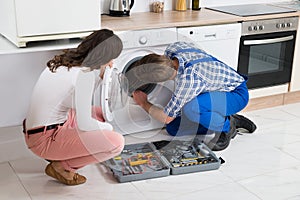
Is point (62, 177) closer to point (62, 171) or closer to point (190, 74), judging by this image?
point (62, 171)

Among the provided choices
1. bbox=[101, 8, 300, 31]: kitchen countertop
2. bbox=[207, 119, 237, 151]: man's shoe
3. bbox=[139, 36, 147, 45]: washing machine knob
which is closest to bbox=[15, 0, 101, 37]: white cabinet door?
bbox=[101, 8, 300, 31]: kitchen countertop

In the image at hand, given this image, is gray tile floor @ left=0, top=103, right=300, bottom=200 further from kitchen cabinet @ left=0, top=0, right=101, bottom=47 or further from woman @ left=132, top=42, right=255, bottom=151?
kitchen cabinet @ left=0, top=0, right=101, bottom=47

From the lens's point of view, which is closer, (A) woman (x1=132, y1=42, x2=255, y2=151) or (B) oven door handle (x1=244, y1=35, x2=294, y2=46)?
(A) woman (x1=132, y1=42, x2=255, y2=151)

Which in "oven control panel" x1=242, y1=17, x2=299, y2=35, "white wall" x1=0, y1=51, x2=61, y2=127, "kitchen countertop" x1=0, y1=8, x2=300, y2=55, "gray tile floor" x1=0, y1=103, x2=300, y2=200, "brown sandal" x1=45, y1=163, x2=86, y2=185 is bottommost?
"gray tile floor" x1=0, y1=103, x2=300, y2=200

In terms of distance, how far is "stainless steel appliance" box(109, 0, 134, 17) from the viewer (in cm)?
347

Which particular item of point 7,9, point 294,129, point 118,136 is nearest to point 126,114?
point 118,136

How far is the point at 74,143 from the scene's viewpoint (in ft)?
8.91

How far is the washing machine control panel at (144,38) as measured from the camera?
3.08 metres

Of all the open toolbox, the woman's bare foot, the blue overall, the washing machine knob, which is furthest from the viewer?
the washing machine knob

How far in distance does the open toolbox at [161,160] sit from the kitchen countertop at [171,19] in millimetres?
716

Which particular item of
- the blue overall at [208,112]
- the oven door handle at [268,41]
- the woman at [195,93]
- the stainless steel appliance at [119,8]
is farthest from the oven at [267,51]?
the stainless steel appliance at [119,8]

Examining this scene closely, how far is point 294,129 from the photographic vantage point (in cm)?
365

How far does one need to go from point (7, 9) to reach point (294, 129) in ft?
6.77

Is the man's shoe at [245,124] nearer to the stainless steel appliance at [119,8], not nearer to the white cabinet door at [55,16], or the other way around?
the stainless steel appliance at [119,8]
